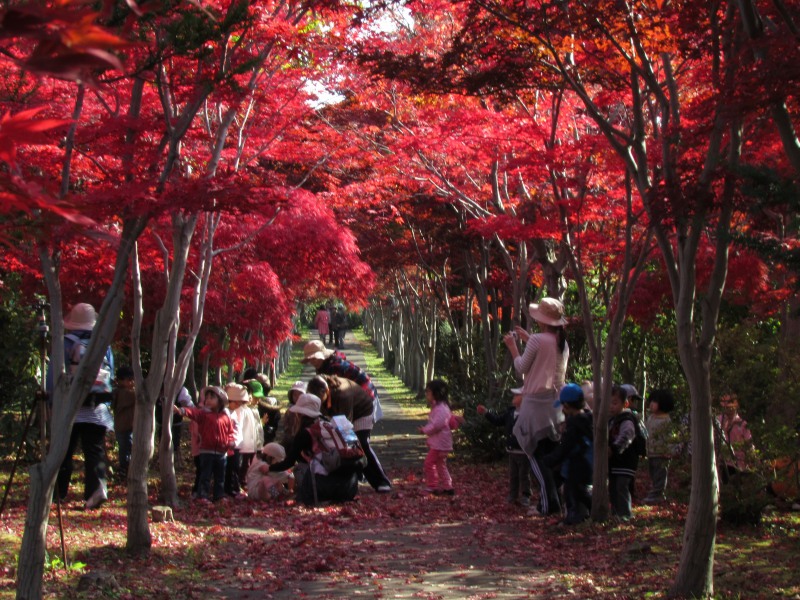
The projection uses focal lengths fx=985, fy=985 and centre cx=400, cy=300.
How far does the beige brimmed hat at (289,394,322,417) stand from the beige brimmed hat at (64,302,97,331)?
9.09 ft

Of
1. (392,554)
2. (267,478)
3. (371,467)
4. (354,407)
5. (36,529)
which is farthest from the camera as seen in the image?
(371,467)

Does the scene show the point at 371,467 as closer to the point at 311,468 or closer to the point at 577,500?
the point at 311,468

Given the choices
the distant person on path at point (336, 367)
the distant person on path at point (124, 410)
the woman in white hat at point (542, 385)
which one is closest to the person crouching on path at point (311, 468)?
the distant person on path at point (336, 367)

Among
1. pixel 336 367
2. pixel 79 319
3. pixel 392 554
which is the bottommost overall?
pixel 392 554

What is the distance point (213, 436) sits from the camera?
10781mm

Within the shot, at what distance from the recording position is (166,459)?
1012 centimetres

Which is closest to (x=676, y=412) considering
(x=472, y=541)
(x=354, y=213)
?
(x=472, y=541)

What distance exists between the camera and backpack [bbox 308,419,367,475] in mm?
10734

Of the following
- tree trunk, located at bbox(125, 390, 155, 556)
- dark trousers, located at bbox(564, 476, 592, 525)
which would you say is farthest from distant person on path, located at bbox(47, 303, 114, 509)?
dark trousers, located at bbox(564, 476, 592, 525)

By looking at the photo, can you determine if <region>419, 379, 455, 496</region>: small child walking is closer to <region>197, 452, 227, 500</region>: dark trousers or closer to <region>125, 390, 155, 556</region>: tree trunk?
<region>197, 452, 227, 500</region>: dark trousers

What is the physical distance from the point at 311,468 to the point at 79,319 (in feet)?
10.8

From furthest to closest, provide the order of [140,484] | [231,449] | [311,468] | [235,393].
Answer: [235,393] → [231,449] → [311,468] → [140,484]

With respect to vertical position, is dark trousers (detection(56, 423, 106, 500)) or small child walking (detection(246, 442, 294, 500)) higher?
dark trousers (detection(56, 423, 106, 500))

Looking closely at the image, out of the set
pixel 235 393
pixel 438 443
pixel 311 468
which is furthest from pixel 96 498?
pixel 438 443
